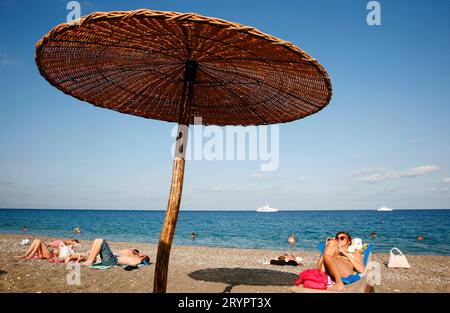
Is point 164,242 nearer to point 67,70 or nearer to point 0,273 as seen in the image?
point 67,70

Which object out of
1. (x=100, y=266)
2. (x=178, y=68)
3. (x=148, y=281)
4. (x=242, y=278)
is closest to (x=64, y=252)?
(x=100, y=266)

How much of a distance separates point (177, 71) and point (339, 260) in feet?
14.3

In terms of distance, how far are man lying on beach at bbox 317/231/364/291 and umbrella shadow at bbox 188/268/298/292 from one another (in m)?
2.09

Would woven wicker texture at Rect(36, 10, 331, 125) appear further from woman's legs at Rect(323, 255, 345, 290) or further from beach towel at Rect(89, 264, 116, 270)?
beach towel at Rect(89, 264, 116, 270)

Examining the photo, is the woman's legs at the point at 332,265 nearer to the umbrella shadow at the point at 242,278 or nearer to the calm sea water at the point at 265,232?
the umbrella shadow at the point at 242,278

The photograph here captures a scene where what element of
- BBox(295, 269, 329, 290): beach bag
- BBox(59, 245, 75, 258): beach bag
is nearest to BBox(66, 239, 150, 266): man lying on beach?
BBox(59, 245, 75, 258): beach bag

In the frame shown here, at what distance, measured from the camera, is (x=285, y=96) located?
4.03m

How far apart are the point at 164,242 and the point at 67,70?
7.49ft

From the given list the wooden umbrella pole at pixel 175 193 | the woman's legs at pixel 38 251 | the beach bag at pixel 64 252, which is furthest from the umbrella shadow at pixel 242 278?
the woman's legs at pixel 38 251

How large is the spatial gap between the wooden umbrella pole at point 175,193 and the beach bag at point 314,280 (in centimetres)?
274

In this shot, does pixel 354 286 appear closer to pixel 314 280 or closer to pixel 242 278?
pixel 314 280

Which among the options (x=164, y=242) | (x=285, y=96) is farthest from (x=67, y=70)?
(x=285, y=96)

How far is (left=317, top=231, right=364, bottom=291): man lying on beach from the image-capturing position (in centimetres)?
536
